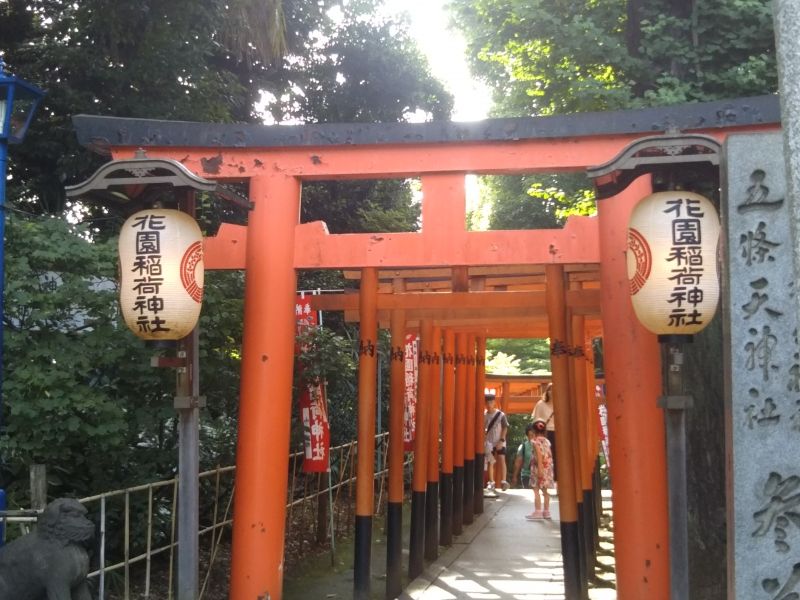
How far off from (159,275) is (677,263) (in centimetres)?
330

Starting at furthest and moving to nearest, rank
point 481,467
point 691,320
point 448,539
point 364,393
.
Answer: point 481,467
point 448,539
point 364,393
point 691,320

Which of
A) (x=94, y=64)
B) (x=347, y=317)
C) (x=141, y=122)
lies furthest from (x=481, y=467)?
(x=141, y=122)

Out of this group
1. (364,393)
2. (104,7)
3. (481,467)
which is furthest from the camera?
(481,467)

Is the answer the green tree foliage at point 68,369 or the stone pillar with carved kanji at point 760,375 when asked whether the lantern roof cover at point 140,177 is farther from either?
the stone pillar with carved kanji at point 760,375

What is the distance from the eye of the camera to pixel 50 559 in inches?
207

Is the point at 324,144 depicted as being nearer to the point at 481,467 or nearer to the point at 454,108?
the point at 481,467

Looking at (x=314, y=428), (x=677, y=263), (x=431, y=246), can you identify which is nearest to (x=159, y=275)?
(x=431, y=246)

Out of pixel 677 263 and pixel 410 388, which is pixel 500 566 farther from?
pixel 677 263

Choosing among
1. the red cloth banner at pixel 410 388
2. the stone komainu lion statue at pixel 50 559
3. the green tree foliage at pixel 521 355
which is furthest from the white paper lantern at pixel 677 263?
the green tree foliage at pixel 521 355

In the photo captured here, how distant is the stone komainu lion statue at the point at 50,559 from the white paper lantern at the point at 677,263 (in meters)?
3.66

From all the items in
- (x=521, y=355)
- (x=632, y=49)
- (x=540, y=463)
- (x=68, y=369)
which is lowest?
(x=540, y=463)

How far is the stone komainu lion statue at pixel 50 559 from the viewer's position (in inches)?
206

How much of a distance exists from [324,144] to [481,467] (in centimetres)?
955

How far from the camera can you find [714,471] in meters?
7.21
